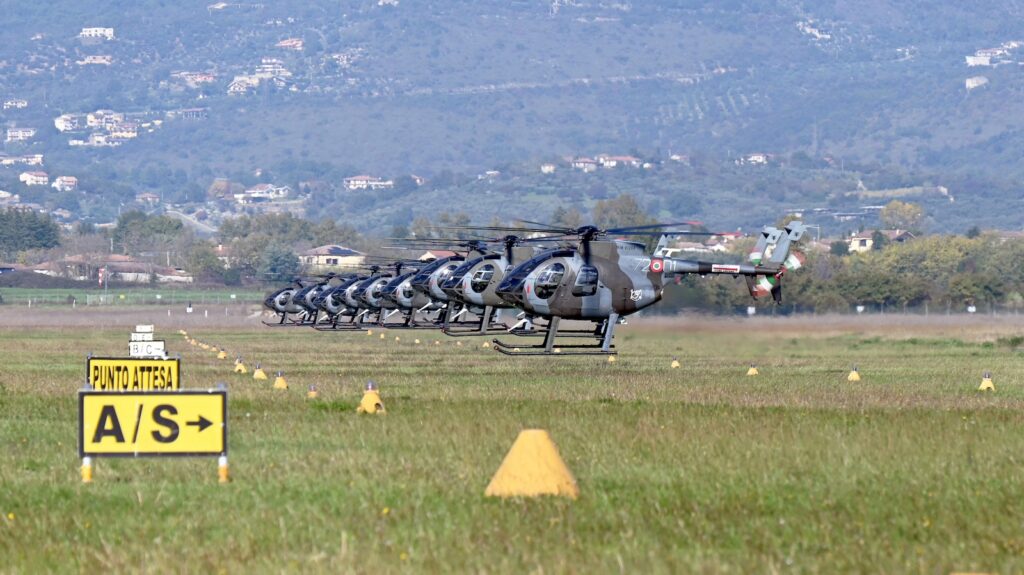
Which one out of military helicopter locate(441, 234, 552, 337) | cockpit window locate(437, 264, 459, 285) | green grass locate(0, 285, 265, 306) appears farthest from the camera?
green grass locate(0, 285, 265, 306)

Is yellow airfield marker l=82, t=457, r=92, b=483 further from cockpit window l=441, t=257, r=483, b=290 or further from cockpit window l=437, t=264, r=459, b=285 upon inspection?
cockpit window l=437, t=264, r=459, b=285

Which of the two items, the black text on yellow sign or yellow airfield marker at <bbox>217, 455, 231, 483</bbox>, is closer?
the black text on yellow sign

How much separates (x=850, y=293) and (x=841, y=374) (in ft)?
160

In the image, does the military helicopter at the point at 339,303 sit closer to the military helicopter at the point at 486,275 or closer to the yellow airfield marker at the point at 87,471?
the military helicopter at the point at 486,275

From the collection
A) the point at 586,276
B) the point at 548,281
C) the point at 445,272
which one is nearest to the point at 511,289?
the point at 548,281

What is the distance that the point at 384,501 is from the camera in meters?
22.8

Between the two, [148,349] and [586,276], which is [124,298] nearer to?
[586,276]

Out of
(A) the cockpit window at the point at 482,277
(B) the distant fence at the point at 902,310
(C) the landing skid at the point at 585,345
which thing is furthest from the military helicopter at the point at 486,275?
(C) the landing skid at the point at 585,345

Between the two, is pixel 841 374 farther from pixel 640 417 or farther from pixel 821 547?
pixel 821 547

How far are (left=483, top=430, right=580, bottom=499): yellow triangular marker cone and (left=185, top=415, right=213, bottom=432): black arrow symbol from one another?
9.66ft

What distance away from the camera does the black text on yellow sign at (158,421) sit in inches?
892

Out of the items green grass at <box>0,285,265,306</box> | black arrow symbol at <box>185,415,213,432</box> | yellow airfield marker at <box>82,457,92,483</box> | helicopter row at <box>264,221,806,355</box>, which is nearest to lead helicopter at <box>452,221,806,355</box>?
helicopter row at <box>264,221,806,355</box>

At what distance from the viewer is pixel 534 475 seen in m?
22.5

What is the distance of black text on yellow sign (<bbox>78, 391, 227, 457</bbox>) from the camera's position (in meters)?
22.7
